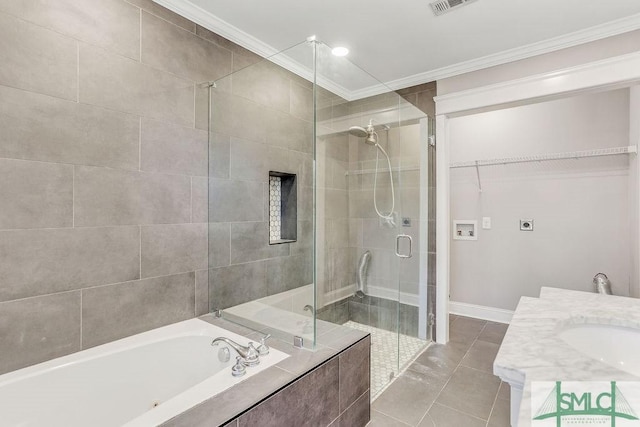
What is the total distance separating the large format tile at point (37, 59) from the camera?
132 centimetres

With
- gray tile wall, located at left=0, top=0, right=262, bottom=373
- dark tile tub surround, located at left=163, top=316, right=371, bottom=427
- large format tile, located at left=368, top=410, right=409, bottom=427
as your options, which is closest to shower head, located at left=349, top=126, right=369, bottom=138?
gray tile wall, located at left=0, top=0, right=262, bottom=373

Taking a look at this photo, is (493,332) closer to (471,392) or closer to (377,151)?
(471,392)

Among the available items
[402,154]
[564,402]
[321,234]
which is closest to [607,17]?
[402,154]

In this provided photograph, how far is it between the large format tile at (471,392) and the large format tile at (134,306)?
69.1 inches

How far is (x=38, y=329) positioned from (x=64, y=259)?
0.32m

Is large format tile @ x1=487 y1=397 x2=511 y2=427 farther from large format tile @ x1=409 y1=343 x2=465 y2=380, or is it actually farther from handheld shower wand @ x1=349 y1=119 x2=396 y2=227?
handheld shower wand @ x1=349 y1=119 x2=396 y2=227

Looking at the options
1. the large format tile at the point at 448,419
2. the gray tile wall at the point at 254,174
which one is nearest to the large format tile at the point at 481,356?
the large format tile at the point at 448,419

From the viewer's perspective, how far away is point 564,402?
711 mm

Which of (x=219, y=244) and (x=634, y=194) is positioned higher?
(x=634, y=194)

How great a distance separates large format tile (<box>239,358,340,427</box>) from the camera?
121 cm

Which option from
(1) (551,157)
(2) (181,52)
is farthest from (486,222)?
(2) (181,52)

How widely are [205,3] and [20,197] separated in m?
1.45

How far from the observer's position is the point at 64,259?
4.88ft

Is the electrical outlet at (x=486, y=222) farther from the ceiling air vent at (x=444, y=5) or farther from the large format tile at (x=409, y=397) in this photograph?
the ceiling air vent at (x=444, y=5)
